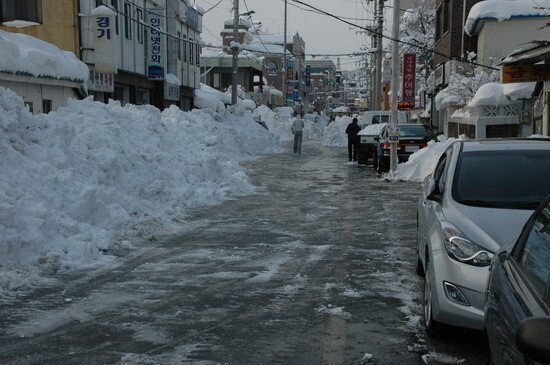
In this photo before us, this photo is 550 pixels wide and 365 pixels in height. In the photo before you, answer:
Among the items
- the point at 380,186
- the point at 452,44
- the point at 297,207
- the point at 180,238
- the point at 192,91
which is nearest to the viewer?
the point at 180,238

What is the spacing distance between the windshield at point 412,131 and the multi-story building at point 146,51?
34.4 ft

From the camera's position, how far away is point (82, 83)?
24.7m

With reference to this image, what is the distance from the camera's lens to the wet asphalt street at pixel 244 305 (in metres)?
5.89

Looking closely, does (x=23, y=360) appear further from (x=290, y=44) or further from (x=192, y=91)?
(x=290, y=44)

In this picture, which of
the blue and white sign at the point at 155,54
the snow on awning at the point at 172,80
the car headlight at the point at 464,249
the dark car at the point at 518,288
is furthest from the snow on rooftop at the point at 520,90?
the snow on awning at the point at 172,80

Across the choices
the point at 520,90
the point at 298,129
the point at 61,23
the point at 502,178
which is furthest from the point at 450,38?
the point at 502,178

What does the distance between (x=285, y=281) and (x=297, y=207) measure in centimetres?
703

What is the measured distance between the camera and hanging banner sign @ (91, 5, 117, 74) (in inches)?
1000

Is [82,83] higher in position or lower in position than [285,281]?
higher

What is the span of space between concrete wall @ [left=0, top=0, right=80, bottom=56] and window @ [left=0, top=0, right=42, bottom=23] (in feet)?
5.96

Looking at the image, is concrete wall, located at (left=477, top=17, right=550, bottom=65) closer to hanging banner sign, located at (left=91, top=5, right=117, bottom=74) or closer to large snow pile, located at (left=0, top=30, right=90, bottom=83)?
hanging banner sign, located at (left=91, top=5, right=117, bottom=74)

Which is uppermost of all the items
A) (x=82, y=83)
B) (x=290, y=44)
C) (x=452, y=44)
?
(x=290, y=44)

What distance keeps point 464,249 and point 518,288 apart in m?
1.99

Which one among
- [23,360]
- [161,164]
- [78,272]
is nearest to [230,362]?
[23,360]
